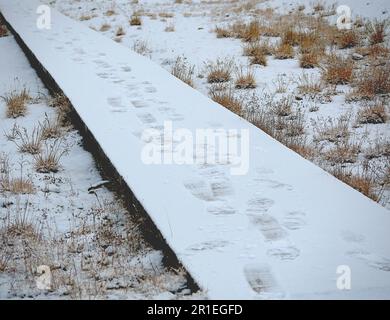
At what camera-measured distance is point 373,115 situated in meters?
4.64

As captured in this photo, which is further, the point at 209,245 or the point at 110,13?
the point at 110,13

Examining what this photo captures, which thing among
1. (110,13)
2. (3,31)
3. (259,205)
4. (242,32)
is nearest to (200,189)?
(259,205)

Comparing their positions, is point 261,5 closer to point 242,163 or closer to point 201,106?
point 201,106

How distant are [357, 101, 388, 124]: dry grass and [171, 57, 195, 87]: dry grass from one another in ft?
7.64

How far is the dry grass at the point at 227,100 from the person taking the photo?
16.5 feet

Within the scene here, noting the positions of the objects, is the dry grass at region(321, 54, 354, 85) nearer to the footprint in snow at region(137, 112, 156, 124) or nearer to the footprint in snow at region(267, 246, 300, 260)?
the footprint in snow at region(137, 112, 156, 124)

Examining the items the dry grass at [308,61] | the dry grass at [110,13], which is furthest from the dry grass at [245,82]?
the dry grass at [110,13]

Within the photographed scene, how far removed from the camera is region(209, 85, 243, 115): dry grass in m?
→ 5.04

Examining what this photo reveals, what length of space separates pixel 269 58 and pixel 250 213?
499 centimetres

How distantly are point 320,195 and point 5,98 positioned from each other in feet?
13.9

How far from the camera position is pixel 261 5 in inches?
497

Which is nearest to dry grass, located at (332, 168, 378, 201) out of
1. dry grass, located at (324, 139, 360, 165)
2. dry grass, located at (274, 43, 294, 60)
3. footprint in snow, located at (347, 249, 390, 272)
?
dry grass, located at (324, 139, 360, 165)

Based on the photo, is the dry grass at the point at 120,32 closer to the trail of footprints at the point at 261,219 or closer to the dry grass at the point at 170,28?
the dry grass at the point at 170,28

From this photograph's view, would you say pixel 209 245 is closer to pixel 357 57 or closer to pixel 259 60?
pixel 259 60
